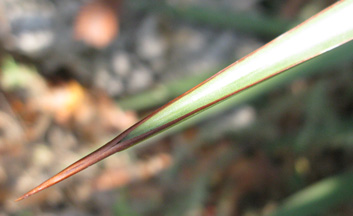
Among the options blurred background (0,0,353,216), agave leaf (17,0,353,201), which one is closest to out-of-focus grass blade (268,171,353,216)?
blurred background (0,0,353,216)

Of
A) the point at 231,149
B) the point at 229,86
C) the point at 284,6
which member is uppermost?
the point at 284,6

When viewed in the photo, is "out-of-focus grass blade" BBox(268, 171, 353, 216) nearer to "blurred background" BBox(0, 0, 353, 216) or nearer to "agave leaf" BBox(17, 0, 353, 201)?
"blurred background" BBox(0, 0, 353, 216)

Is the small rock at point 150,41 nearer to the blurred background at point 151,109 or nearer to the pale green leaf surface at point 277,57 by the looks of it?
→ the blurred background at point 151,109

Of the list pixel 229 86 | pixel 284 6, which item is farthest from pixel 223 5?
pixel 229 86

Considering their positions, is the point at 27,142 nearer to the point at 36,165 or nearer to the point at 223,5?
the point at 36,165

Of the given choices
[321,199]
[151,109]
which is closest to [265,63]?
[321,199]

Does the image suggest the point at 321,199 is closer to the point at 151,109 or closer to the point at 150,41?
the point at 151,109
